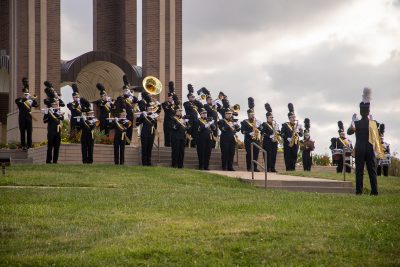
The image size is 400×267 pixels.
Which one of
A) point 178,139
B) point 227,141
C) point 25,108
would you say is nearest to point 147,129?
point 178,139

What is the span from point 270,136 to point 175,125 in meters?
4.35

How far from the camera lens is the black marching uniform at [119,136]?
2521 centimetres

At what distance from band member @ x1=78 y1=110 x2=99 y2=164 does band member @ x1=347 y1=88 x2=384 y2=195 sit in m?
8.97

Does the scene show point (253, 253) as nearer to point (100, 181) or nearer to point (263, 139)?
point (100, 181)

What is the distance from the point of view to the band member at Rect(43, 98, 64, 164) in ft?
80.3

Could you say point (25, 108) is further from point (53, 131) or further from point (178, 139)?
point (178, 139)

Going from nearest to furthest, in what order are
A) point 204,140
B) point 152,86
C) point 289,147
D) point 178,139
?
point 178,139
point 204,140
point 152,86
point 289,147

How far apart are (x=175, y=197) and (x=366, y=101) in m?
5.32

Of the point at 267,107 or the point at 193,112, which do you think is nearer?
the point at 193,112

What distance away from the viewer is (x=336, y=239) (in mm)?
11750

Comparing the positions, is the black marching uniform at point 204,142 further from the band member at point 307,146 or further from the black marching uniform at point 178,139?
the band member at point 307,146

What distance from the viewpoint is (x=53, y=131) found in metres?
24.8

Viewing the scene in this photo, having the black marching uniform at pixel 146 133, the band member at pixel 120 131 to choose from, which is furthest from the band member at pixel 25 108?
the black marching uniform at pixel 146 133

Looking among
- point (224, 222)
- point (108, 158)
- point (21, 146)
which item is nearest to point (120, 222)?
point (224, 222)
